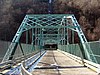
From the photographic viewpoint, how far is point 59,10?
120 m

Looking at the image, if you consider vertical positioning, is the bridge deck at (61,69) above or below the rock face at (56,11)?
below

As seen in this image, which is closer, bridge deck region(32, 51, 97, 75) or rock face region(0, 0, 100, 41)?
bridge deck region(32, 51, 97, 75)

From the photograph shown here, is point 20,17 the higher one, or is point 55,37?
point 20,17

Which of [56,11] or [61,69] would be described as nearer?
[61,69]

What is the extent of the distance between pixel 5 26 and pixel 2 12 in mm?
6209

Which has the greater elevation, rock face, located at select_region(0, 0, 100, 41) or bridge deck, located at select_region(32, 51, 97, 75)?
rock face, located at select_region(0, 0, 100, 41)

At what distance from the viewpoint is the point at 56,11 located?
392 ft

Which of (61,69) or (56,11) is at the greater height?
(56,11)

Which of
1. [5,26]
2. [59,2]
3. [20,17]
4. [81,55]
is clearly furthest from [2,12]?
[81,55]

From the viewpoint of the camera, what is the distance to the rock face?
98.2 metres

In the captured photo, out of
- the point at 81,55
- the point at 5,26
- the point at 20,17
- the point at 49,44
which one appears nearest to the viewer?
the point at 81,55

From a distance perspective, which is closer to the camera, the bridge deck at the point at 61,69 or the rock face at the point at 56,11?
the bridge deck at the point at 61,69

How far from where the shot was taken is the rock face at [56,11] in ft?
322

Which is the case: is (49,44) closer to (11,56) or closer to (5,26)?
(5,26)
